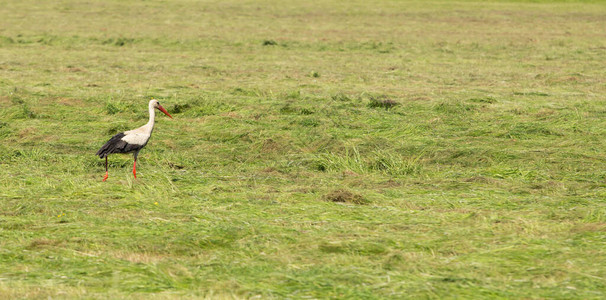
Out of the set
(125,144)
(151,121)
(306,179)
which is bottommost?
(306,179)

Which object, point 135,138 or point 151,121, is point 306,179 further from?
point 151,121

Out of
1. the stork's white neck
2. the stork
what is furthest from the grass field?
the stork's white neck

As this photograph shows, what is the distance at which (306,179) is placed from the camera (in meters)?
9.09

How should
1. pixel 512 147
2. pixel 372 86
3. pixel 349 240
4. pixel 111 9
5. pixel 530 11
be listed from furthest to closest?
pixel 530 11 < pixel 111 9 < pixel 372 86 < pixel 512 147 < pixel 349 240

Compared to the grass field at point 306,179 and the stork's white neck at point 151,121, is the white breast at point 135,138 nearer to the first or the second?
the stork's white neck at point 151,121

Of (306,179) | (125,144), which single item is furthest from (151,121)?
(306,179)

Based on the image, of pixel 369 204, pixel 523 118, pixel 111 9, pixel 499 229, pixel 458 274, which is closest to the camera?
pixel 458 274

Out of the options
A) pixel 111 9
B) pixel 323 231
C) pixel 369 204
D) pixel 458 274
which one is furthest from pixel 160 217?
pixel 111 9

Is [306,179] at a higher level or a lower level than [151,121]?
lower

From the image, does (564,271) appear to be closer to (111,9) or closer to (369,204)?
(369,204)

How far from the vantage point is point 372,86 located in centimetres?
1805

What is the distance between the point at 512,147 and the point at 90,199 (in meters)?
6.34

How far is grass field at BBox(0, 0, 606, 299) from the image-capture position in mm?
5617

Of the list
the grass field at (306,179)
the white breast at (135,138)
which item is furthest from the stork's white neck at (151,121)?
the grass field at (306,179)
